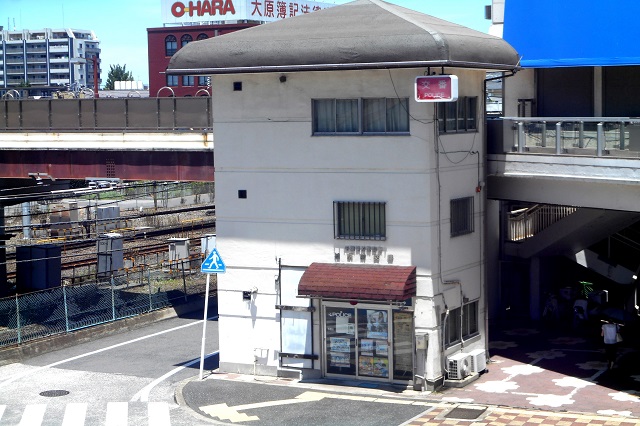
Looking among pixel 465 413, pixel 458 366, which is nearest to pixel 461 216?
pixel 458 366

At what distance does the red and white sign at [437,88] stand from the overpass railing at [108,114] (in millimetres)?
10028

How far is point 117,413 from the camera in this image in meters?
20.7

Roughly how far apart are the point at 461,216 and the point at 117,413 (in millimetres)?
9069

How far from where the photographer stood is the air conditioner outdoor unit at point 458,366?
72.8 feet

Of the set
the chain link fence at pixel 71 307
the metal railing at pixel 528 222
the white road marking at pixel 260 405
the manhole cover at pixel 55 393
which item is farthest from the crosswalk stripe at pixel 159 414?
the metal railing at pixel 528 222

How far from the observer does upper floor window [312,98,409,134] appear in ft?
71.8

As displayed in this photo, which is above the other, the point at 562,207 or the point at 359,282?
the point at 562,207

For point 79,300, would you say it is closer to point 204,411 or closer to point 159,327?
point 159,327

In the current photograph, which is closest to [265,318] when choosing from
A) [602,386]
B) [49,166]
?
[602,386]

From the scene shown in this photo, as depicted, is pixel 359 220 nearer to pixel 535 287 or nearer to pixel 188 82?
pixel 535 287

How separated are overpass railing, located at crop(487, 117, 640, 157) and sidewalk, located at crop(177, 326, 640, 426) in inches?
208

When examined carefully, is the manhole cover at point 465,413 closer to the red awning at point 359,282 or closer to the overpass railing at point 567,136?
the red awning at point 359,282

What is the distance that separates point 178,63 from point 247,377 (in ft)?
25.4

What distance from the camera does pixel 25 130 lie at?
33.2m
